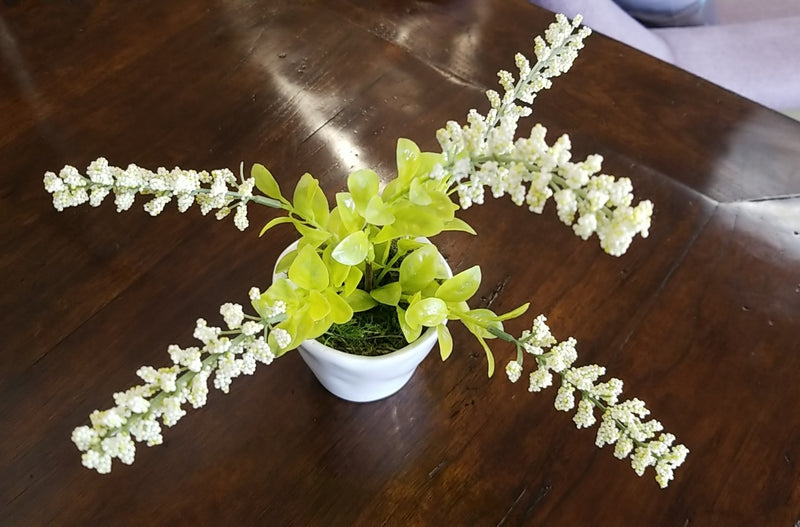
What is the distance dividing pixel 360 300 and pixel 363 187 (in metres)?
0.11

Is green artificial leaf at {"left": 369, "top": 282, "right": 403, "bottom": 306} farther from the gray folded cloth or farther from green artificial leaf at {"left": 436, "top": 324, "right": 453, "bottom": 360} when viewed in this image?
the gray folded cloth

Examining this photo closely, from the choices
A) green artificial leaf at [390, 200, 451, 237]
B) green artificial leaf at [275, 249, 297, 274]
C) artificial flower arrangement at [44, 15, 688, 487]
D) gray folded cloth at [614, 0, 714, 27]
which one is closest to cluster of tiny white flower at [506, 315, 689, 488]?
artificial flower arrangement at [44, 15, 688, 487]

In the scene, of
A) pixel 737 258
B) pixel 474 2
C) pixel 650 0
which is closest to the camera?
pixel 737 258

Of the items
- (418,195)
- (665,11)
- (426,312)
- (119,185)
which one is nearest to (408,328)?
(426,312)

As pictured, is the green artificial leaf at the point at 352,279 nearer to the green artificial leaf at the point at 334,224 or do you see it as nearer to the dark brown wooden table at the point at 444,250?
the green artificial leaf at the point at 334,224

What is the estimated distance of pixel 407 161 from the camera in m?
0.52

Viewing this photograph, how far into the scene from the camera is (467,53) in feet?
3.26

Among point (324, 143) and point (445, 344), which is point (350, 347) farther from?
point (324, 143)

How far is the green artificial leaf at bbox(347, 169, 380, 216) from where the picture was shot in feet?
1.69

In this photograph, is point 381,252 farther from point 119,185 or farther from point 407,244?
point 119,185

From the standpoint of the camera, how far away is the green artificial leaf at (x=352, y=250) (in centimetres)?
51

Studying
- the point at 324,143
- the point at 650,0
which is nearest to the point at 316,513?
the point at 324,143

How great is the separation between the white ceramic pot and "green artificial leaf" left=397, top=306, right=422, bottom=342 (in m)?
0.02

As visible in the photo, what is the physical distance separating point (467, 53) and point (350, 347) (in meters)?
0.54
